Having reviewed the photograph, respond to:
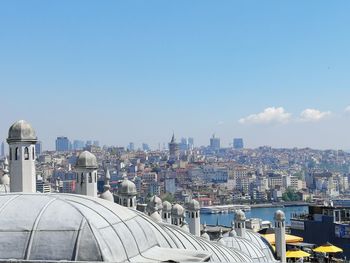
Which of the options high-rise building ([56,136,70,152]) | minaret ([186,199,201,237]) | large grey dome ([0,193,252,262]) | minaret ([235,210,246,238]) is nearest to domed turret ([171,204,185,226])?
minaret ([186,199,201,237])

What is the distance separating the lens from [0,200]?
447cm

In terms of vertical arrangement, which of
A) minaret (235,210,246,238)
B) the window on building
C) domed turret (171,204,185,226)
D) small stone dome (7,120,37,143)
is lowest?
minaret (235,210,246,238)

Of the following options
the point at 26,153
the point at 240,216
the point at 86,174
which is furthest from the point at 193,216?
the point at 26,153

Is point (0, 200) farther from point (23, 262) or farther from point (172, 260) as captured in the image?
point (172, 260)

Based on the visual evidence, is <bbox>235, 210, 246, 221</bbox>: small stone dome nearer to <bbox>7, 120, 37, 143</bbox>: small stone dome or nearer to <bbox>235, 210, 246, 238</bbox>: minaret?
<bbox>235, 210, 246, 238</bbox>: minaret

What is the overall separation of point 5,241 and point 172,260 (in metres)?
1.18

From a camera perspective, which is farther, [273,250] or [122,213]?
[273,250]

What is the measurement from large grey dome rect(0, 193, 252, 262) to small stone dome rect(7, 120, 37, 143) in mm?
4703

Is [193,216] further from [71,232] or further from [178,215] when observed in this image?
[71,232]

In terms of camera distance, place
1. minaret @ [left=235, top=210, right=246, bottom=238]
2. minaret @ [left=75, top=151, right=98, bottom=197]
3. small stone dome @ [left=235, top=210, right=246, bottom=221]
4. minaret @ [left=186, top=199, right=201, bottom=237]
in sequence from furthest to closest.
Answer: minaret @ [left=235, top=210, right=246, bottom=238] → small stone dome @ [left=235, top=210, right=246, bottom=221] → minaret @ [left=186, top=199, right=201, bottom=237] → minaret @ [left=75, top=151, right=98, bottom=197]

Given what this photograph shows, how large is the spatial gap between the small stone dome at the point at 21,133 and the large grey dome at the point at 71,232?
4.70 metres

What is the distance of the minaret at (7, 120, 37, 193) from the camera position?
361 inches

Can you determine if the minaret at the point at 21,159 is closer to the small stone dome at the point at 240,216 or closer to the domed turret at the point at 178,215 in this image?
the domed turret at the point at 178,215

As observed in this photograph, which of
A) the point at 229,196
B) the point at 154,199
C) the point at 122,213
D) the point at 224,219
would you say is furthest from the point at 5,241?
the point at 229,196
